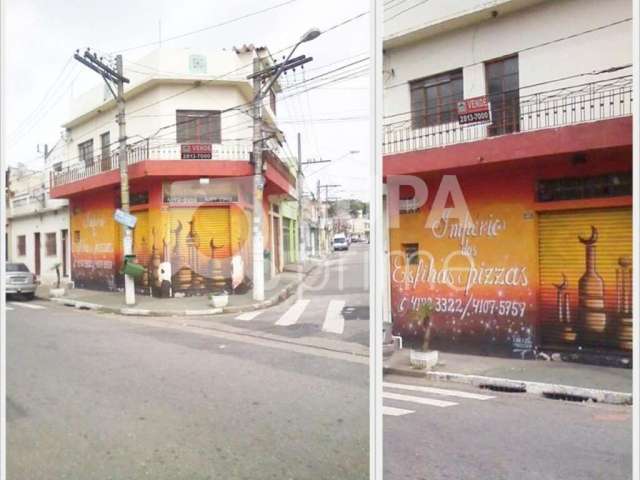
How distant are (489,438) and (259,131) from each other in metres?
1.21

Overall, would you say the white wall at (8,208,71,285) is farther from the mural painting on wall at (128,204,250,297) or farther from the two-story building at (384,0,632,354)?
the two-story building at (384,0,632,354)

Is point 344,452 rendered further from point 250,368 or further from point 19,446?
point 19,446

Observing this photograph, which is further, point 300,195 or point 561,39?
point 300,195

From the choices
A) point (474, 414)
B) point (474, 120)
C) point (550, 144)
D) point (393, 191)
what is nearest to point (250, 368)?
point (393, 191)

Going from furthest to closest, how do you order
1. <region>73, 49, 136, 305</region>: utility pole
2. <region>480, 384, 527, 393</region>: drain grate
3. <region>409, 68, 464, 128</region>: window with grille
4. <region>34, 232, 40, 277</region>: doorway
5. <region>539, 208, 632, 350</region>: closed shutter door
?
<region>539, 208, 632, 350</region>: closed shutter door
<region>480, 384, 527, 393</region>: drain grate
<region>34, 232, 40, 277</region>: doorway
<region>409, 68, 464, 128</region>: window with grille
<region>73, 49, 136, 305</region>: utility pole

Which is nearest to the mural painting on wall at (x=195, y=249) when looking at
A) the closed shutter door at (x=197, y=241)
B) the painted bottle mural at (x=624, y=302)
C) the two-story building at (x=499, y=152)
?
the closed shutter door at (x=197, y=241)

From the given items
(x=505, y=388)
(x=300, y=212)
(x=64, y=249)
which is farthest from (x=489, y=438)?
(x=64, y=249)

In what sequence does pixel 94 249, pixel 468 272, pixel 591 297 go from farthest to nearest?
1. pixel 591 297
2. pixel 468 272
3. pixel 94 249

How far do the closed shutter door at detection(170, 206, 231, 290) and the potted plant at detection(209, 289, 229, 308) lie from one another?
0.16ft

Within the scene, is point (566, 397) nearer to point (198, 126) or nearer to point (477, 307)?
point (477, 307)

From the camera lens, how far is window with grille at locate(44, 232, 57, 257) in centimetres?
157

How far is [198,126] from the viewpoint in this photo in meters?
1.27

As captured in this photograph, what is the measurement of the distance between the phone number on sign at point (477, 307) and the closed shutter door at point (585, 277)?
221 millimetres

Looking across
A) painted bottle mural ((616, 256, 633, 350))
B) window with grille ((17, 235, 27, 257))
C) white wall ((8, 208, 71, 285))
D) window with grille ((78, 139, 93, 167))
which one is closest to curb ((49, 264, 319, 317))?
white wall ((8, 208, 71, 285))
